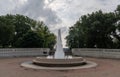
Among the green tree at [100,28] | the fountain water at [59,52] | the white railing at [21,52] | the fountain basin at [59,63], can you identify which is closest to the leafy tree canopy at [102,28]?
the green tree at [100,28]

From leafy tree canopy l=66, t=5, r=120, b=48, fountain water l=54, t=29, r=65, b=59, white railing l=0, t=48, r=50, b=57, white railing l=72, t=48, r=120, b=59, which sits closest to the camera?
fountain water l=54, t=29, r=65, b=59

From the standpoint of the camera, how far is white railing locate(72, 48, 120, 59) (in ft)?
76.5

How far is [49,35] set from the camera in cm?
5503

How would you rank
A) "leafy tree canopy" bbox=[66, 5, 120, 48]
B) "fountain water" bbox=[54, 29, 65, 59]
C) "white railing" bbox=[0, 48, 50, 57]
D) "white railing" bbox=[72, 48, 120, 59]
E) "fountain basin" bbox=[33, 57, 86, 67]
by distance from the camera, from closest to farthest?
"fountain basin" bbox=[33, 57, 86, 67]
"fountain water" bbox=[54, 29, 65, 59]
"white railing" bbox=[72, 48, 120, 59]
"white railing" bbox=[0, 48, 50, 57]
"leafy tree canopy" bbox=[66, 5, 120, 48]

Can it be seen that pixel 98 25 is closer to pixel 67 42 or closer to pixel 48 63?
pixel 48 63

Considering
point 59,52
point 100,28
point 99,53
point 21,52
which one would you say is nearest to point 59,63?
point 59,52

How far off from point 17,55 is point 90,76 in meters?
16.9

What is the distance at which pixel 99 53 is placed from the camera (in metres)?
25.5

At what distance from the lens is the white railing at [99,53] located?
76.5ft

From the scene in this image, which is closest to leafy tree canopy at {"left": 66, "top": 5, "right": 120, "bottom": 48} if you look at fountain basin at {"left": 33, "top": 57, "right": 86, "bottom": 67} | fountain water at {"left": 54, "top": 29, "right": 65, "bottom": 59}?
fountain water at {"left": 54, "top": 29, "right": 65, "bottom": 59}

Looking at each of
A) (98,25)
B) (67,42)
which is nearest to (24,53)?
(98,25)

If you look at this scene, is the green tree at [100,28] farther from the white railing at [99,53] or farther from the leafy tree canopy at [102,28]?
the white railing at [99,53]

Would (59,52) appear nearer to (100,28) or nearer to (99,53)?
(99,53)

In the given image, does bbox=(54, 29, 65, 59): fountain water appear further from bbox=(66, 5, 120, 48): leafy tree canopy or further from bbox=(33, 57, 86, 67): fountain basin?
bbox=(66, 5, 120, 48): leafy tree canopy
